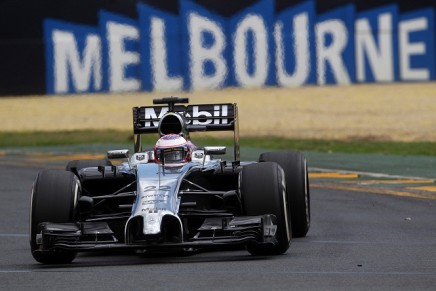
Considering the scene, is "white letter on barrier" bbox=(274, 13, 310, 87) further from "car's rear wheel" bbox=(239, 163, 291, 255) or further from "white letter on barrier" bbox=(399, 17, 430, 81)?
"car's rear wheel" bbox=(239, 163, 291, 255)

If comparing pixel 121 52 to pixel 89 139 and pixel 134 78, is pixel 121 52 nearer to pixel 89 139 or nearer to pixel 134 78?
pixel 134 78

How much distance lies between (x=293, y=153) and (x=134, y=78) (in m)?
21.3

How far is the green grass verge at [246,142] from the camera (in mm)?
25125

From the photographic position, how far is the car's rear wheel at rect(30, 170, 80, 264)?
11.9 m

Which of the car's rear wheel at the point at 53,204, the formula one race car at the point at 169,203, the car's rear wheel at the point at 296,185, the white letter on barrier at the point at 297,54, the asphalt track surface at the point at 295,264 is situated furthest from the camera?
the white letter on barrier at the point at 297,54

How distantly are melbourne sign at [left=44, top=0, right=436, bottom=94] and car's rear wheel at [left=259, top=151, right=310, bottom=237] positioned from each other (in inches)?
823

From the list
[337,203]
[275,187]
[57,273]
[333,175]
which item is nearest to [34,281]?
Answer: [57,273]

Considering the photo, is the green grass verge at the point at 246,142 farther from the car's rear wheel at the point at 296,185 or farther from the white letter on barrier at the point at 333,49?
the car's rear wheel at the point at 296,185

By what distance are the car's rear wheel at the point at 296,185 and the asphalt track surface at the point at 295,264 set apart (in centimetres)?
16

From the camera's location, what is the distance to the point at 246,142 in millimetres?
27562

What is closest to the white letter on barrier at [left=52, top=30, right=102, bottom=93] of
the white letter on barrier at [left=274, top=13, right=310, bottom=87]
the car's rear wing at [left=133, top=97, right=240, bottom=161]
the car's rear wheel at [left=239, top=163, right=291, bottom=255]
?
the white letter on barrier at [left=274, top=13, right=310, bottom=87]

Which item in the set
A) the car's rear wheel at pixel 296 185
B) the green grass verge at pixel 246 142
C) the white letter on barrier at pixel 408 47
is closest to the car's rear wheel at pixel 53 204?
the car's rear wheel at pixel 296 185

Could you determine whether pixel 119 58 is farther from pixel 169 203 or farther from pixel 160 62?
pixel 169 203

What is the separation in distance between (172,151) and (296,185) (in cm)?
128
